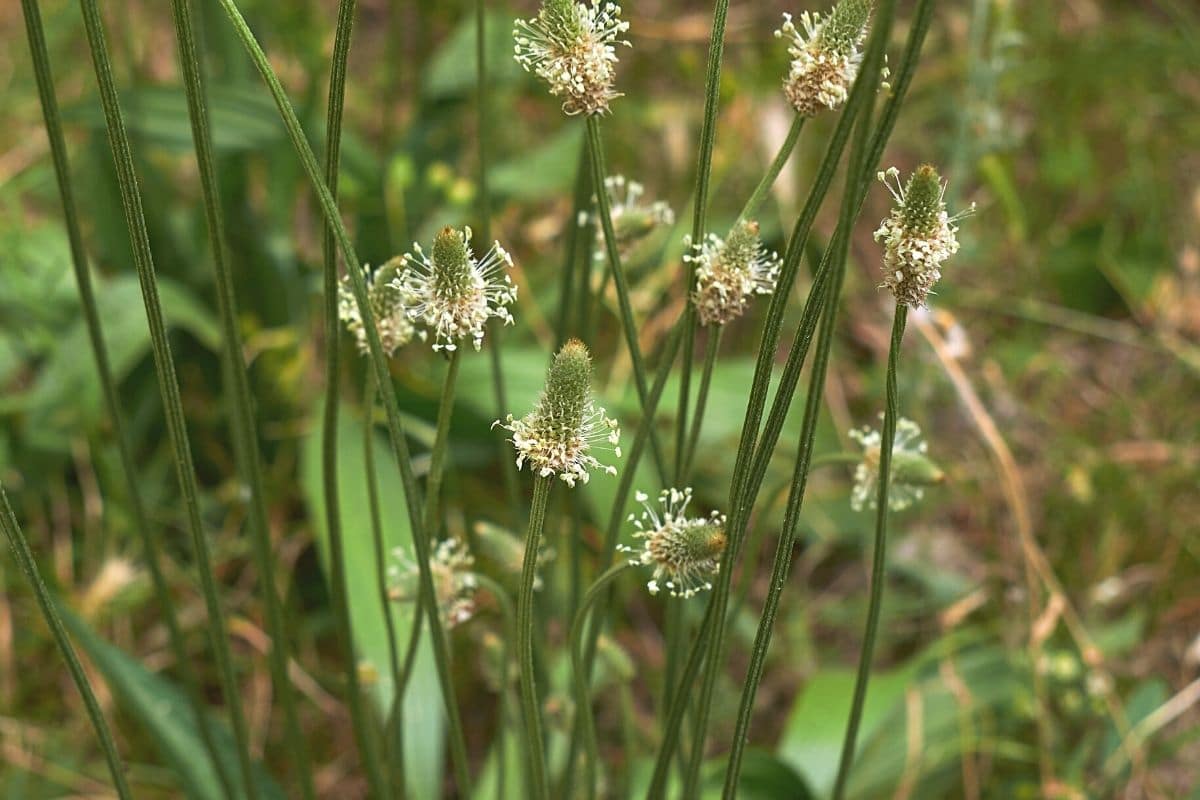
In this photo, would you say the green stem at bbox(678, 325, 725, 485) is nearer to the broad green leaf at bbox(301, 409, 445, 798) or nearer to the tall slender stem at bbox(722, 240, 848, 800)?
the tall slender stem at bbox(722, 240, 848, 800)

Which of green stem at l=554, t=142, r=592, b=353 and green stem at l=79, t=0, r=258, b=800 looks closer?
green stem at l=79, t=0, r=258, b=800

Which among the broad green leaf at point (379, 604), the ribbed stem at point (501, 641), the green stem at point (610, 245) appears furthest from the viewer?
the broad green leaf at point (379, 604)

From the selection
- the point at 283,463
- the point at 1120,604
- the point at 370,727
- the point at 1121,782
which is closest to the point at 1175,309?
the point at 1120,604

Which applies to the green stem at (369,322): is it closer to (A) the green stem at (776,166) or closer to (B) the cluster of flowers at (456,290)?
(B) the cluster of flowers at (456,290)

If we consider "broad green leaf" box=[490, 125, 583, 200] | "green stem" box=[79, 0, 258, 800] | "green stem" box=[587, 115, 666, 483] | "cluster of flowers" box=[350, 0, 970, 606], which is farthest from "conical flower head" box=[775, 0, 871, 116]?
"broad green leaf" box=[490, 125, 583, 200]

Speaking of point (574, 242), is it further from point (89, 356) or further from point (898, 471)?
point (89, 356)

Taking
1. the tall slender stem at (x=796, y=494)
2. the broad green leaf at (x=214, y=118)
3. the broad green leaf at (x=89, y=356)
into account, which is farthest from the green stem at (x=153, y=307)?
the broad green leaf at (x=214, y=118)
